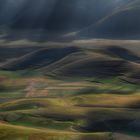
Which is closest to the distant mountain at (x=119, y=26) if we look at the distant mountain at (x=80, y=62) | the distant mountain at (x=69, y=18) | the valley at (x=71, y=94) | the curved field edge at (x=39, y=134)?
the distant mountain at (x=69, y=18)

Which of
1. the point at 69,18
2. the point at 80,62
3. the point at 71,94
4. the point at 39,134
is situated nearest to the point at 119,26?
the point at 69,18

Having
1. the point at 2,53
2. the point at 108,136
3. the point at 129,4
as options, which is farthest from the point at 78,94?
the point at 129,4

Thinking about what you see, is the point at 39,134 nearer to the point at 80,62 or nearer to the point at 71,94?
the point at 71,94

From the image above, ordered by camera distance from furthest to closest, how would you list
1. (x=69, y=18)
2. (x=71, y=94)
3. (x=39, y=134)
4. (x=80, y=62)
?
(x=69, y=18) < (x=80, y=62) < (x=71, y=94) < (x=39, y=134)

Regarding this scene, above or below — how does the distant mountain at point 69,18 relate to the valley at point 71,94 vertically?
above

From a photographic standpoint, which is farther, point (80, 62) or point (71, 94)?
point (80, 62)

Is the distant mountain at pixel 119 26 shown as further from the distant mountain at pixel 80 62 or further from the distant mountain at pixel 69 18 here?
the distant mountain at pixel 80 62

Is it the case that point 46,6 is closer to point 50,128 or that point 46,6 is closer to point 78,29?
point 78,29

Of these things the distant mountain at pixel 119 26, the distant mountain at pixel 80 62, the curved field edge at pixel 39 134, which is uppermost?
the distant mountain at pixel 119 26

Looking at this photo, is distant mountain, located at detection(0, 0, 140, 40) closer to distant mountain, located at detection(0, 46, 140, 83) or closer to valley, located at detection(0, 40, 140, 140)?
valley, located at detection(0, 40, 140, 140)

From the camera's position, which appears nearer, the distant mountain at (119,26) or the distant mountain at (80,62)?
the distant mountain at (80,62)

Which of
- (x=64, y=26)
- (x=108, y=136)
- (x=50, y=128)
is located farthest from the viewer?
(x=64, y=26)
